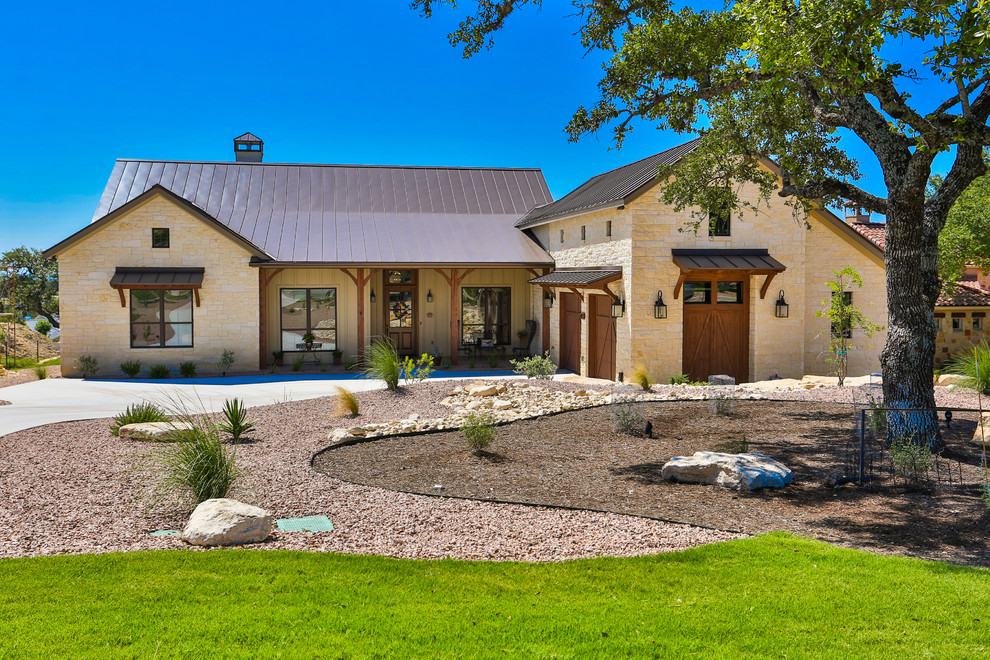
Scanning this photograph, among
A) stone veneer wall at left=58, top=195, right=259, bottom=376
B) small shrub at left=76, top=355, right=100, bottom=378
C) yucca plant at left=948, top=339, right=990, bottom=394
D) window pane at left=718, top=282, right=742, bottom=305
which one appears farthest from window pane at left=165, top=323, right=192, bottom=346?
yucca plant at left=948, top=339, right=990, bottom=394

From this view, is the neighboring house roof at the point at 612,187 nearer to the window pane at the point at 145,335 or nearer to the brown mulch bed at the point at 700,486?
the brown mulch bed at the point at 700,486

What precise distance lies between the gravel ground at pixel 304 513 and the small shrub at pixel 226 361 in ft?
32.0

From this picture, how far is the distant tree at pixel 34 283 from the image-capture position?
33688mm

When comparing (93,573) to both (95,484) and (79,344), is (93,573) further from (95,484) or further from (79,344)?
(79,344)

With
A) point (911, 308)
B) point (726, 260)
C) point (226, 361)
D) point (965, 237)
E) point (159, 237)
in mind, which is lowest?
point (226, 361)

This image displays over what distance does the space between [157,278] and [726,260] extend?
1345 cm

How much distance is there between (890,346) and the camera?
927 cm

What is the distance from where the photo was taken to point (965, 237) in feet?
73.7

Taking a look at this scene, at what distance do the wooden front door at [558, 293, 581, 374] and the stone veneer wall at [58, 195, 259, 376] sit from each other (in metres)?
8.00

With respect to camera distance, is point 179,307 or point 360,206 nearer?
point 179,307

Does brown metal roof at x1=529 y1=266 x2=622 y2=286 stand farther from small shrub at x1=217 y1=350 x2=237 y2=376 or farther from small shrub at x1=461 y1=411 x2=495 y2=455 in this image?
small shrub at x1=217 y1=350 x2=237 y2=376

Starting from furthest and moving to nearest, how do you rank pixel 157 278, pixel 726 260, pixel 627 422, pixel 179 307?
pixel 179 307 < pixel 157 278 < pixel 726 260 < pixel 627 422

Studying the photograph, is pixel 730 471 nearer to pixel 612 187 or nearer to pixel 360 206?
pixel 612 187

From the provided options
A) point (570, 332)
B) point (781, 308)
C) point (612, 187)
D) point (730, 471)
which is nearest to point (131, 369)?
point (570, 332)
